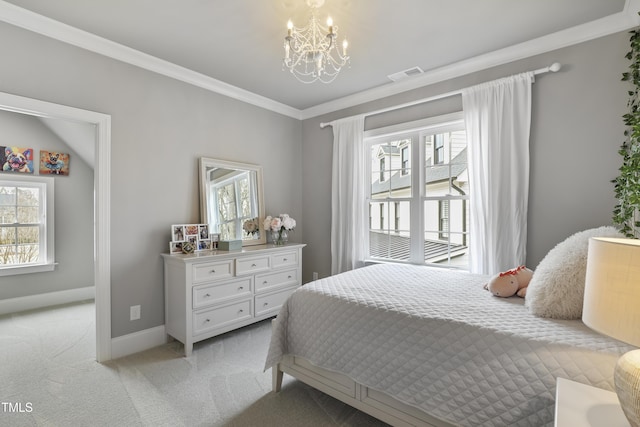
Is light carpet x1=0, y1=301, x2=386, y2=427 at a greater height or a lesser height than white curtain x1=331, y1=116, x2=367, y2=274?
lesser

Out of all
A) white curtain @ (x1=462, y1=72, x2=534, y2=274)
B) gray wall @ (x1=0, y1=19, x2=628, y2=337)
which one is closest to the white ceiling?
gray wall @ (x1=0, y1=19, x2=628, y2=337)

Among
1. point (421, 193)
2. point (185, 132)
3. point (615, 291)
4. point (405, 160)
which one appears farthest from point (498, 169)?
point (185, 132)

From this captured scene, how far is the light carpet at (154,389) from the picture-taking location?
6.00 feet

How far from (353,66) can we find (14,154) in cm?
438

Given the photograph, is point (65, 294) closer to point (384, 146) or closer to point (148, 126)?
point (148, 126)

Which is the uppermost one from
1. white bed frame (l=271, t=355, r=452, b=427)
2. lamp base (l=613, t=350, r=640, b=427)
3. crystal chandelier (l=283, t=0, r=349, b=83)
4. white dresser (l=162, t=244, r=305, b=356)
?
crystal chandelier (l=283, t=0, r=349, b=83)

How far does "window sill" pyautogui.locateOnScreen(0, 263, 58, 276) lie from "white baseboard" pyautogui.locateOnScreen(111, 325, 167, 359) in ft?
7.86

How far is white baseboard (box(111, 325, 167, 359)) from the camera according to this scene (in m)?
2.59

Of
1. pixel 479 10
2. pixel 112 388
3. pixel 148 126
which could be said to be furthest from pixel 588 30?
pixel 112 388

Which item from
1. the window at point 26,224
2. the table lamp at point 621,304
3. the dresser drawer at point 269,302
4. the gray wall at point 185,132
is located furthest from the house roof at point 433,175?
the window at point 26,224

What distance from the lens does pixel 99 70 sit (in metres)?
2.52

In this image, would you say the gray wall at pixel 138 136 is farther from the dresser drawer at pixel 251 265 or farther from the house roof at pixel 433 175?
the house roof at pixel 433 175

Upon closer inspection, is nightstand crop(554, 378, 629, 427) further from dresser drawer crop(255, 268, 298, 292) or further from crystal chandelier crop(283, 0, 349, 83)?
dresser drawer crop(255, 268, 298, 292)

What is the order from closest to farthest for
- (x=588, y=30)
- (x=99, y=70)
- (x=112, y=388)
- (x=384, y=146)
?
(x=112, y=388), (x=588, y=30), (x=99, y=70), (x=384, y=146)
